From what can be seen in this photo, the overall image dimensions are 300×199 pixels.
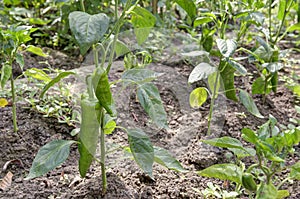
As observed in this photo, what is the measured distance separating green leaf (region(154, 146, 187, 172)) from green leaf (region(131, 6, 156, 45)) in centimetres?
54

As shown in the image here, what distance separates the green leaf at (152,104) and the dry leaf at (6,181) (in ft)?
Answer: 2.43

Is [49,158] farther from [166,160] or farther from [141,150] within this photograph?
[166,160]

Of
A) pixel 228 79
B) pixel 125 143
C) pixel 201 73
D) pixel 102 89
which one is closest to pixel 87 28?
pixel 102 89

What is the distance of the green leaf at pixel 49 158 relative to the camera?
1.62 meters

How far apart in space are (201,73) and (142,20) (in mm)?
450

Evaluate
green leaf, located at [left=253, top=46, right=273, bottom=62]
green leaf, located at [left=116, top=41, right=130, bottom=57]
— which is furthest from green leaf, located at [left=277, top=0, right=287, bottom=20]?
green leaf, located at [left=116, top=41, right=130, bottom=57]

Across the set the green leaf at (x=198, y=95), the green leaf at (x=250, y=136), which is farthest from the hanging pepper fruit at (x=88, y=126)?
the green leaf at (x=198, y=95)

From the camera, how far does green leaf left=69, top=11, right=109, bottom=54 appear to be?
53.7 inches

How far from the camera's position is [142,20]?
1882 millimetres

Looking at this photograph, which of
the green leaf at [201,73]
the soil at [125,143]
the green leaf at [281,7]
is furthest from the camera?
the green leaf at [281,7]

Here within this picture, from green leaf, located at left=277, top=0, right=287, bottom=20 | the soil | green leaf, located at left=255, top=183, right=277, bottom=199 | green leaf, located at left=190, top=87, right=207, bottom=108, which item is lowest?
the soil

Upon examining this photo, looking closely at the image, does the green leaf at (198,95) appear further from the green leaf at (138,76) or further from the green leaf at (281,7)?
the green leaf at (281,7)

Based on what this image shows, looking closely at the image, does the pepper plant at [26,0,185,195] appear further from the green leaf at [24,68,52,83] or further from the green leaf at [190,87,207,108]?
the green leaf at [190,87,207,108]

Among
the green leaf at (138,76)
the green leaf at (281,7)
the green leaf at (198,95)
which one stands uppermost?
the green leaf at (281,7)
